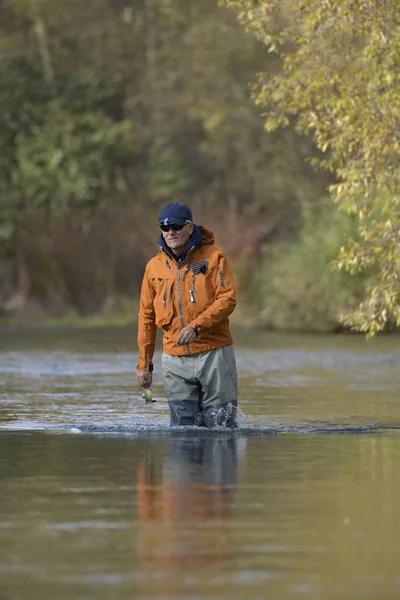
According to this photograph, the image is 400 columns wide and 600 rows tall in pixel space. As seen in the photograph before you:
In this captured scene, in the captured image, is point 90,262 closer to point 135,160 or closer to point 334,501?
point 135,160

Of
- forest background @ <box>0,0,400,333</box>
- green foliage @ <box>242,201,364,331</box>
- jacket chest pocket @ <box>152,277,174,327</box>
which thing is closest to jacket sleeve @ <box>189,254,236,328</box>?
jacket chest pocket @ <box>152,277,174,327</box>

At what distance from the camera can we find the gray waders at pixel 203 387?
15.0 meters

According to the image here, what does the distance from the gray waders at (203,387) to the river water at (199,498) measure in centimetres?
18

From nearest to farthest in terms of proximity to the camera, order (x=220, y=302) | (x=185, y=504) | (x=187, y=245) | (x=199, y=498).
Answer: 1. (x=185, y=504)
2. (x=199, y=498)
3. (x=220, y=302)
4. (x=187, y=245)

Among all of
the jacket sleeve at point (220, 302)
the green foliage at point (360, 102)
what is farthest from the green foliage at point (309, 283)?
the jacket sleeve at point (220, 302)

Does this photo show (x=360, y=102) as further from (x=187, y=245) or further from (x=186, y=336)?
(x=186, y=336)

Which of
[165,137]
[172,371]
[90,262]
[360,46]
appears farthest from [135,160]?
[172,371]

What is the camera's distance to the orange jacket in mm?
14766

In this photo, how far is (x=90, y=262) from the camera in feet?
185

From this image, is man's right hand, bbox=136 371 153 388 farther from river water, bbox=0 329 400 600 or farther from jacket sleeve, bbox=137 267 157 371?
river water, bbox=0 329 400 600

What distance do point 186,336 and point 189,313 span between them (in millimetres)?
253

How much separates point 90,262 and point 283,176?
7.68 meters

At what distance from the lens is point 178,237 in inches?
579

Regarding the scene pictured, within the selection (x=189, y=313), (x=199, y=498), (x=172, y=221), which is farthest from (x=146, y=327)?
(x=199, y=498)
